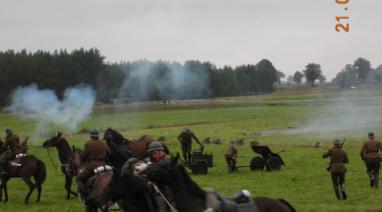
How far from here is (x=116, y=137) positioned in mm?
20750

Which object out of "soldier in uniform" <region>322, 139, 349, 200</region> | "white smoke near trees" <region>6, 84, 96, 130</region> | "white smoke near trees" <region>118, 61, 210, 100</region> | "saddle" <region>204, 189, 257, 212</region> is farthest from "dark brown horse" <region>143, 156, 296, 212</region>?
"white smoke near trees" <region>118, 61, 210, 100</region>

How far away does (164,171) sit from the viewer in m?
8.38

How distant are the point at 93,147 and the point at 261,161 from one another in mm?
13610

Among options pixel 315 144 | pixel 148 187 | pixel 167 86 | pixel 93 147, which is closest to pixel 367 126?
pixel 315 144

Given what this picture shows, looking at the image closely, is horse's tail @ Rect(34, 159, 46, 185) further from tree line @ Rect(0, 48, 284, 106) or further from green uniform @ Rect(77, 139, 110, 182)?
tree line @ Rect(0, 48, 284, 106)

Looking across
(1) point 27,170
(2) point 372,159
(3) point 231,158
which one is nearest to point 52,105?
(3) point 231,158

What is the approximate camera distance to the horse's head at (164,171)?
27.5 feet

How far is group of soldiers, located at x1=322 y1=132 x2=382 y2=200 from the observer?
18.3 metres

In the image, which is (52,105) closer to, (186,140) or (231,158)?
(186,140)

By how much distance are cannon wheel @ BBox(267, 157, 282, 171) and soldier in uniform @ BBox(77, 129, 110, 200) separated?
43.9 ft

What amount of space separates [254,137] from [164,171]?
37233 millimetres

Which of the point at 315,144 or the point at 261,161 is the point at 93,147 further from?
the point at 315,144

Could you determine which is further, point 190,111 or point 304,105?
point 304,105

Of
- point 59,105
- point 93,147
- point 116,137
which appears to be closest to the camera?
point 93,147
